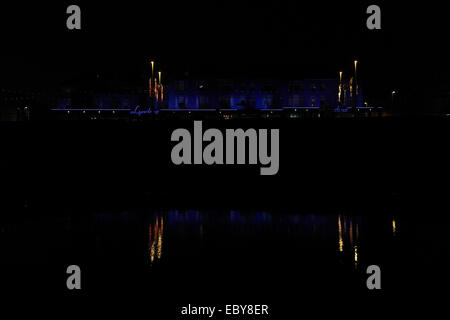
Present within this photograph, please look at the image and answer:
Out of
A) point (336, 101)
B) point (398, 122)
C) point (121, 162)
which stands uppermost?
point (336, 101)

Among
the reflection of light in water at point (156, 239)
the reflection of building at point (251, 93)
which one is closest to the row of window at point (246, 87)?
the reflection of building at point (251, 93)

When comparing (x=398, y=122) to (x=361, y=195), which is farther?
(x=398, y=122)

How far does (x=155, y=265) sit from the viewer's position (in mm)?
9672

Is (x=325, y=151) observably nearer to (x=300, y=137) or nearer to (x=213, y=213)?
(x=300, y=137)

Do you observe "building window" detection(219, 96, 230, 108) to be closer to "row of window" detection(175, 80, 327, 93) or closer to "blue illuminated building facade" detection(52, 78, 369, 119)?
"blue illuminated building facade" detection(52, 78, 369, 119)

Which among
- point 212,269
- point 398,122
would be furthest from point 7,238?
point 398,122

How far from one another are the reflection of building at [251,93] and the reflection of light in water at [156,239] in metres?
68.8

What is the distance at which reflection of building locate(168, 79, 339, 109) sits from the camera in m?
81.8

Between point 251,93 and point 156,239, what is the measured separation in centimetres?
7247

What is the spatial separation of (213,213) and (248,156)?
16.8 feet

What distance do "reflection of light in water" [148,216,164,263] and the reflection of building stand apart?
68828 mm

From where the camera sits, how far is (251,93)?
8281 cm

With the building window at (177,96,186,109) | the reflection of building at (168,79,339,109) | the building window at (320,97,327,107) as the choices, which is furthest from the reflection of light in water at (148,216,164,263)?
the building window at (320,97,327,107)
